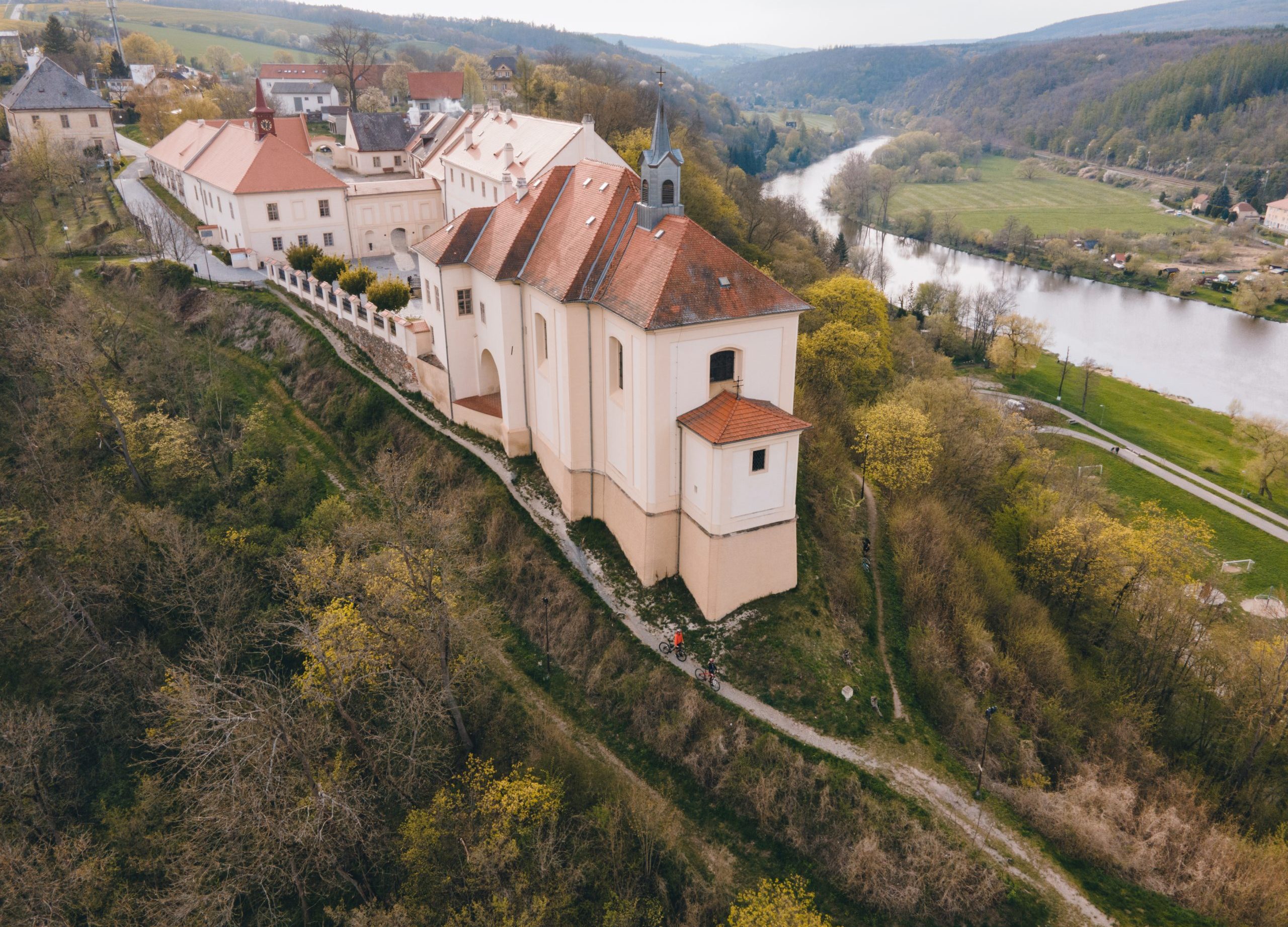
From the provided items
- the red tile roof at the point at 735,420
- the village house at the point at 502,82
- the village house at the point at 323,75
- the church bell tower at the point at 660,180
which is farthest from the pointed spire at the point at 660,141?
the village house at the point at 323,75

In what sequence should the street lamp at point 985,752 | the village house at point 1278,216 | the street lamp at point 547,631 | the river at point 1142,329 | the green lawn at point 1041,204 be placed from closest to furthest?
the street lamp at point 985,752 < the street lamp at point 547,631 < the river at point 1142,329 < the village house at point 1278,216 < the green lawn at point 1041,204

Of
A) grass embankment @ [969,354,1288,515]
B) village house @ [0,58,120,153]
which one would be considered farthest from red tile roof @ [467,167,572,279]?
village house @ [0,58,120,153]

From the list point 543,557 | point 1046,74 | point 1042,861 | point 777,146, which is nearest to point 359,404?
point 543,557

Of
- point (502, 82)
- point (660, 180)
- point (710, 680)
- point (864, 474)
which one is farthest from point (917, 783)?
point (502, 82)

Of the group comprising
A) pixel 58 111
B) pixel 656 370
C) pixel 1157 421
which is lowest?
pixel 1157 421

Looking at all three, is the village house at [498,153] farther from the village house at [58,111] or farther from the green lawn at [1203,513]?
the green lawn at [1203,513]

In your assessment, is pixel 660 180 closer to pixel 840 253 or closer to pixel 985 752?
pixel 985 752

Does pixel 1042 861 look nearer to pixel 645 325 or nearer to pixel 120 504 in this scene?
pixel 645 325
